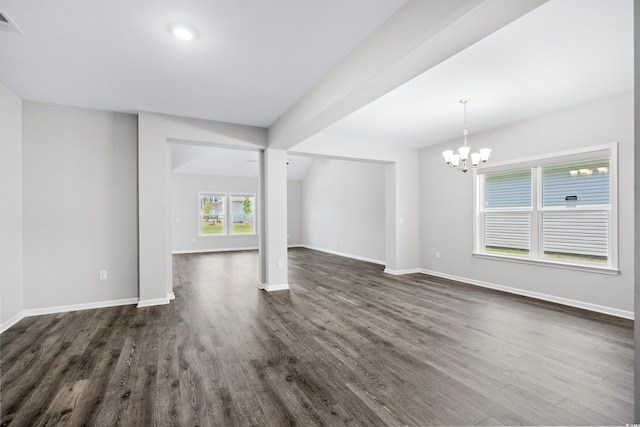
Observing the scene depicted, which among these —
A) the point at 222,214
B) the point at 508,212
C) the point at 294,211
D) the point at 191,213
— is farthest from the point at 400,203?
the point at 191,213

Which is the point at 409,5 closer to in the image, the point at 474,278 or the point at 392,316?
the point at 392,316

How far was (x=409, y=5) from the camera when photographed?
1908 millimetres

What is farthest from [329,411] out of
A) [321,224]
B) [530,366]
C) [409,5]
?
[321,224]

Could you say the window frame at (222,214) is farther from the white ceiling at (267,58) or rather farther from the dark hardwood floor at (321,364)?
the white ceiling at (267,58)

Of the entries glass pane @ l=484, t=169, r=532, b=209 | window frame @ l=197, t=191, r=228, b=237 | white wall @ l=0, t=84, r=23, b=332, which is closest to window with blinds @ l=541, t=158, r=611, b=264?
glass pane @ l=484, t=169, r=532, b=209

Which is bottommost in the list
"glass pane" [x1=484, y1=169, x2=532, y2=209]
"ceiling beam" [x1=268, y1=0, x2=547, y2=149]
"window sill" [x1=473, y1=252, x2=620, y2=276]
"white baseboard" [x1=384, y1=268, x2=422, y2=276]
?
"white baseboard" [x1=384, y1=268, x2=422, y2=276]

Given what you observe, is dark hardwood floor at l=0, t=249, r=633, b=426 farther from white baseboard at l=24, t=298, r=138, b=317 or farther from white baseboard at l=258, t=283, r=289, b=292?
white baseboard at l=258, t=283, r=289, b=292

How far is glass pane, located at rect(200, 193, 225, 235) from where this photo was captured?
9820mm

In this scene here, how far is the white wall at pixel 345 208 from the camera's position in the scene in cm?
742

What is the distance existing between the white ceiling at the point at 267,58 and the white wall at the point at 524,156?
0.94 ft

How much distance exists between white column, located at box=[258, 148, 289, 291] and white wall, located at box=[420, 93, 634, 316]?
121 inches

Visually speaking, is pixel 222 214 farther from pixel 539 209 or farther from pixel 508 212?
pixel 539 209

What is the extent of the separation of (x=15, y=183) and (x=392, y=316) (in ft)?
15.2

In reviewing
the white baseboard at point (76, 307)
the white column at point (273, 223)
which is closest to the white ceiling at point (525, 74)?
the white column at point (273, 223)
